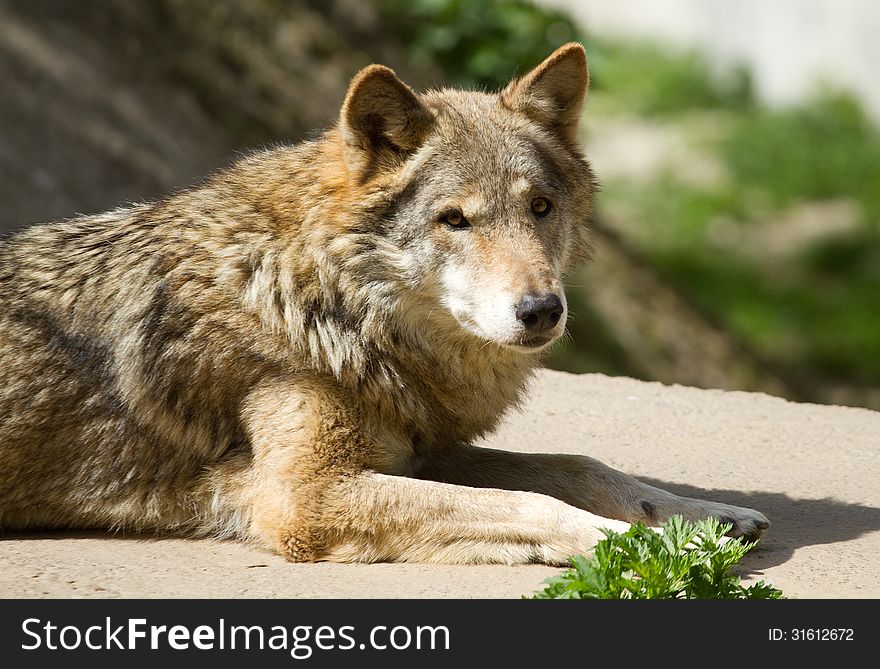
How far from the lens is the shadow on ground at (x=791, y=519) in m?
5.08

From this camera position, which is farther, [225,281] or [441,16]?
A: [441,16]

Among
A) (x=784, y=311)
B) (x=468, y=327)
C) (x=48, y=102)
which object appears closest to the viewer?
(x=468, y=327)

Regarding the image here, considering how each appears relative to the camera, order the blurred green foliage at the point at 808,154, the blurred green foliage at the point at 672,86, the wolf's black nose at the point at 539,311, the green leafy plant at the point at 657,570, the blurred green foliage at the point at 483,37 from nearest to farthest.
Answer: the green leafy plant at the point at 657,570
the wolf's black nose at the point at 539,311
the blurred green foliage at the point at 483,37
the blurred green foliage at the point at 808,154
the blurred green foliage at the point at 672,86

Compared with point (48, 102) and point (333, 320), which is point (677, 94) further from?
point (333, 320)

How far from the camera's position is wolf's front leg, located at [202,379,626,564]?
4.79 m

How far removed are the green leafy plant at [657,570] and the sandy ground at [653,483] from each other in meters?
0.33

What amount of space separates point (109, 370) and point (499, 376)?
1.67 metres

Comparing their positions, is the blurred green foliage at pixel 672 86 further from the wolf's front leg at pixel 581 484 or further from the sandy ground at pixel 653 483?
the wolf's front leg at pixel 581 484

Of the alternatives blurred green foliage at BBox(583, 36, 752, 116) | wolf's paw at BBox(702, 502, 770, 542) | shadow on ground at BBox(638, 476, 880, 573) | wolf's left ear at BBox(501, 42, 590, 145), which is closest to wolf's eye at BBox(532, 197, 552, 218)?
wolf's left ear at BBox(501, 42, 590, 145)

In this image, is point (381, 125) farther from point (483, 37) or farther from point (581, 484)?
point (483, 37)

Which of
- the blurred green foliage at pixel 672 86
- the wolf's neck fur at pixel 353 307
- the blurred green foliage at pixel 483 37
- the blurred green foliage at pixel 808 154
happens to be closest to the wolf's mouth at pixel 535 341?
the wolf's neck fur at pixel 353 307

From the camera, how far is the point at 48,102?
1118 centimetres
